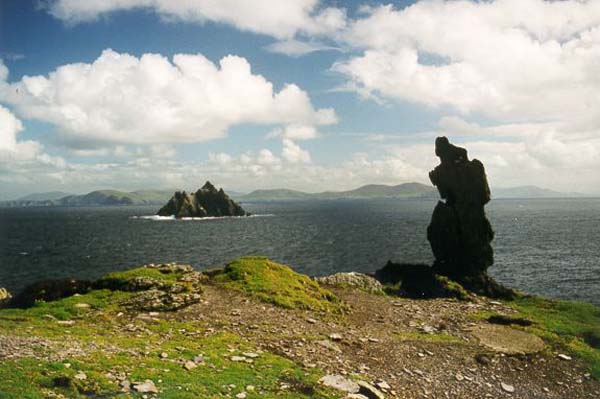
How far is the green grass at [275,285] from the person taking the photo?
29906 millimetres

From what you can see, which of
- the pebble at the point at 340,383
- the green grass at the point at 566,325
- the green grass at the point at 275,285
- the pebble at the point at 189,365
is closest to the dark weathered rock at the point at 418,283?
the green grass at the point at 566,325

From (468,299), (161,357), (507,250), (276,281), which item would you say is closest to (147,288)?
(276,281)

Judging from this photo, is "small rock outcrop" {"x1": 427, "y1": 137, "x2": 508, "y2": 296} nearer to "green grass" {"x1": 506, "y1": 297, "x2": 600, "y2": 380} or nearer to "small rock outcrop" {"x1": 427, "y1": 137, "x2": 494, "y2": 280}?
"small rock outcrop" {"x1": 427, "y1": 137, "x2": 494, "y2": 280}

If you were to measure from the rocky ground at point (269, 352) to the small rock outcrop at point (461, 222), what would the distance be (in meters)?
18.4

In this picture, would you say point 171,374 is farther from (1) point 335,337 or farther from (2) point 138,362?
(1) point 335,337

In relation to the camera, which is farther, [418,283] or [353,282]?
[418,283]

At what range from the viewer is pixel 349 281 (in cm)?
4000

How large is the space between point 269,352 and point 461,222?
129 ft

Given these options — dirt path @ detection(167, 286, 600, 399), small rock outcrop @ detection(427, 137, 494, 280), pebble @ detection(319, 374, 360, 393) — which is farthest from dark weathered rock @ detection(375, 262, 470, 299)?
→ pebble @ detection(319, 374, 360, 393)

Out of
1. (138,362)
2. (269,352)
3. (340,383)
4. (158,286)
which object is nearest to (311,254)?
(158,286)

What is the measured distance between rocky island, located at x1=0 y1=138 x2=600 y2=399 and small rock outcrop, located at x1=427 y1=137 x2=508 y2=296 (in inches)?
405

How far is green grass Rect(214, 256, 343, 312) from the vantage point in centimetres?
2991

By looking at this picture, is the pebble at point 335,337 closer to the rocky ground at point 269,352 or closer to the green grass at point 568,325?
the rocky ground at point 269,352

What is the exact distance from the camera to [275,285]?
32312mm
